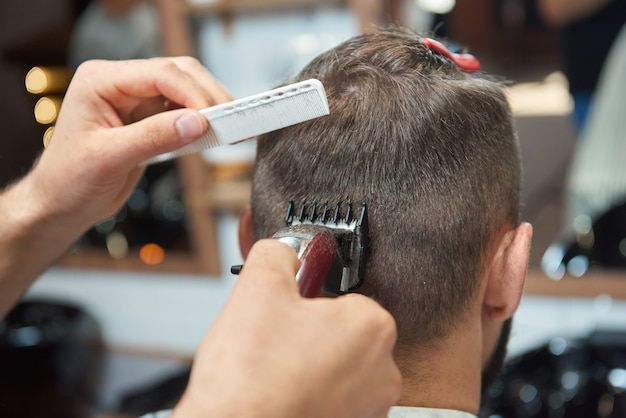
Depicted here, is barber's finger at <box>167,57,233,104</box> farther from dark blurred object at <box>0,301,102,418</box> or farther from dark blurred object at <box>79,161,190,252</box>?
dark blurred object at <box>0,301,102,418</box>

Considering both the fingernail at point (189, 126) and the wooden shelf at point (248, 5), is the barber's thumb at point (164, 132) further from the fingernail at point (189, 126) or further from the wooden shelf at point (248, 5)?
the wooden shelf at point (248, 5)

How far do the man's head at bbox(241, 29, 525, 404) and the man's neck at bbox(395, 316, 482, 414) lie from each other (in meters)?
0.02

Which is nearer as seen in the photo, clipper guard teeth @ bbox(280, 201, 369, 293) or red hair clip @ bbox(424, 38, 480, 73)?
clipper guard teeth @ bbox(280, 201, 369, 293)

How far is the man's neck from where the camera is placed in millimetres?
1106

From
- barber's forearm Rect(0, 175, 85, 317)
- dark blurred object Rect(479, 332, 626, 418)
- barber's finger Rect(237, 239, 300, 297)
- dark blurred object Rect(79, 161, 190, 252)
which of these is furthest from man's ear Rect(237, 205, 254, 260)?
dark blurred object Rect(79, 161, 190, 252)

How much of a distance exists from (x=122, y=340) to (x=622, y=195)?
2.69 metres

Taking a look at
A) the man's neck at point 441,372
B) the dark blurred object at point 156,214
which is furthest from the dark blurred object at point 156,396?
the man's neck at point 441,372

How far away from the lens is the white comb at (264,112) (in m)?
0.96

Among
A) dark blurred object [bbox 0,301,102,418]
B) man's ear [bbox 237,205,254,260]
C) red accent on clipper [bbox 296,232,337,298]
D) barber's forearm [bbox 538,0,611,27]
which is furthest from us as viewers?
dark blurred object [bbox 0,301,102,418]

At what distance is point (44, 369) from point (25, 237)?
2260 millimetres

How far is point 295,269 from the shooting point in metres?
0.79

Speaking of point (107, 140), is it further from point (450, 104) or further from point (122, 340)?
point (122, 340)

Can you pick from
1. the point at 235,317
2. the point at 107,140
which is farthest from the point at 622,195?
the point at 235,317

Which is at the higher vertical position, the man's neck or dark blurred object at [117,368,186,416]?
the man's neck
